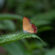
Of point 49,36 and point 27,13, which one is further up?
point 27,13

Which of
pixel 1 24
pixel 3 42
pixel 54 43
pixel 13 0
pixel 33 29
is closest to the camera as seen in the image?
pixel 3 42

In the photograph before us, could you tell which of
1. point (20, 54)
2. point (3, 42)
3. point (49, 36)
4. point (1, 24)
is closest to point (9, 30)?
point (1, 24)

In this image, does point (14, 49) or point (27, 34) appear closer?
point (27, 34)

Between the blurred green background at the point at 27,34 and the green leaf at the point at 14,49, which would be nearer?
the blurred green background at the point at 27,34

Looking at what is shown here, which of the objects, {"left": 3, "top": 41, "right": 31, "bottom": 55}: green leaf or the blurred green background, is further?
{"left": 3, "top": 41, "right": 31, "bottom": 55}: green leaf

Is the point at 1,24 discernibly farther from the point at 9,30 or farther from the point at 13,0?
the point at 13,0

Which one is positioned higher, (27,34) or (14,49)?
(27,34)

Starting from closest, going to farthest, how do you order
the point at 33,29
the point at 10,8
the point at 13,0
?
the point at 33,29
the point at 13,0
the point at 10,8

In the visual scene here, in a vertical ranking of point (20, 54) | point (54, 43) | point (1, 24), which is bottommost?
point (54, 43)
